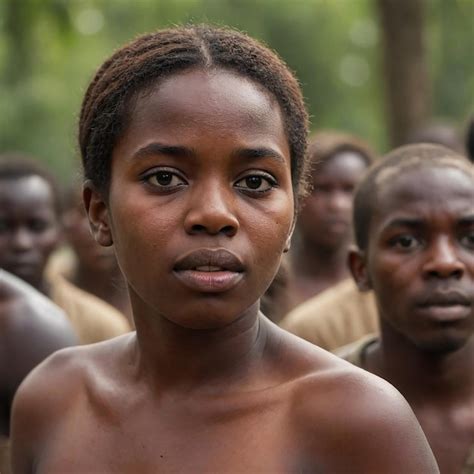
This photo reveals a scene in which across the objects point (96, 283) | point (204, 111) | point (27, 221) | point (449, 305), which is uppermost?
point (204, 111)

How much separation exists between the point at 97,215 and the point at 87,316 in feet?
13.0

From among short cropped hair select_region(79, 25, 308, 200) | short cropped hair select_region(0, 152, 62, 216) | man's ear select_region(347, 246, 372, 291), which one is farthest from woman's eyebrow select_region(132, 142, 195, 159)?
short cropped hair select_region(0, 152, 62, 216)

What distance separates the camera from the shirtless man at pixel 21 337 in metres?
4.33

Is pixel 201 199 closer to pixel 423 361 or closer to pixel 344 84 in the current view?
pixel 423 361

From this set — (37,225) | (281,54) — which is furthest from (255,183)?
(281,54)

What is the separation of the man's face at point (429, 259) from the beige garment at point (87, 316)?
9.11ft

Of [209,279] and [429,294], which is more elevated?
[209,279]

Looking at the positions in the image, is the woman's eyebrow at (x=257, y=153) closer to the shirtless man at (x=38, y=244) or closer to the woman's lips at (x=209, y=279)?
the woman's lips at (x=209, y=279)

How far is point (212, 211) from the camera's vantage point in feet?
8.91

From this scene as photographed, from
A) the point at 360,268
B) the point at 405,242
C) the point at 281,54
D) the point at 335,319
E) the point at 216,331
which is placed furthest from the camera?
the point at 281,54

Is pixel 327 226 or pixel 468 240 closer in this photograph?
pixel 468 240

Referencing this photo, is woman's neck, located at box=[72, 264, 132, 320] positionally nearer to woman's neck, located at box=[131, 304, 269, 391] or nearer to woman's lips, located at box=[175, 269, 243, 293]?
woman's neck, located at box=[131, 304, 269, 391]

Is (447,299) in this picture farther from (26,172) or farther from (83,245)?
(83,245)

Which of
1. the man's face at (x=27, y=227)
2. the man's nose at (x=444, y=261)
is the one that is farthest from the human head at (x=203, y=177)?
the man's face at (x=27, y=227)
